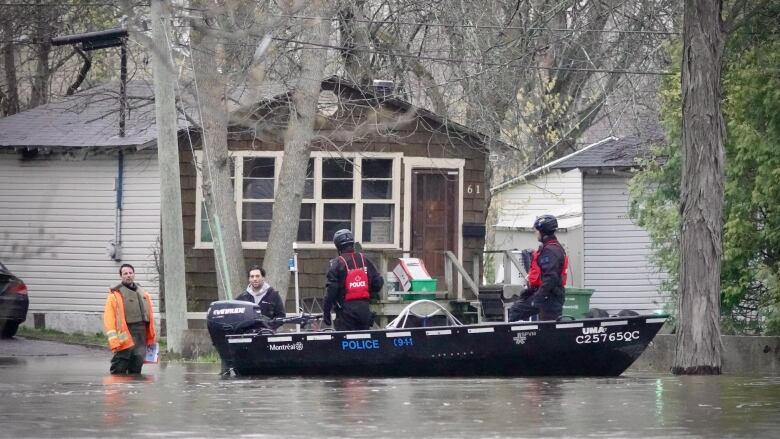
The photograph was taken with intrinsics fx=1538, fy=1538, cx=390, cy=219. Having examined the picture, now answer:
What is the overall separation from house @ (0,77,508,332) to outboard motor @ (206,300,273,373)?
9573 mm

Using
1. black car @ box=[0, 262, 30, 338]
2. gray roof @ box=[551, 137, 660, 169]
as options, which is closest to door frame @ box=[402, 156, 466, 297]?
gray roof @ box=[551, 137, 660, 169]

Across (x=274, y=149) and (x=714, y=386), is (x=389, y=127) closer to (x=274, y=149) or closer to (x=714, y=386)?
(x=274, y=149)

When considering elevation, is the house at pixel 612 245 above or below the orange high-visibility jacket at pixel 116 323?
above

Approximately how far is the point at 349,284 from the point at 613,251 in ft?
48.5

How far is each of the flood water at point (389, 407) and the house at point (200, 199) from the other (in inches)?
407

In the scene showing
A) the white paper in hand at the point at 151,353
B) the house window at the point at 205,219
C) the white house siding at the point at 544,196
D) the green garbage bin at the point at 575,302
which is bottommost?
the white paper in hand at the point at 151,353

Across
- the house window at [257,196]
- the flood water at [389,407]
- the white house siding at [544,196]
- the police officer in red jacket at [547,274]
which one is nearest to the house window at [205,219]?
the house window at [257,196]

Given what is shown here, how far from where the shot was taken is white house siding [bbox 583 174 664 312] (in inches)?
1224

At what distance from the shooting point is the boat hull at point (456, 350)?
1656 centimetres

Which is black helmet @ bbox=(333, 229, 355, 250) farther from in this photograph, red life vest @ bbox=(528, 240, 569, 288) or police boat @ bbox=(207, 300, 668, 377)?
red life vest @ bbox=(528, 240, 569, 288)

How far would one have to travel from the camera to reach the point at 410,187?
2841 cm

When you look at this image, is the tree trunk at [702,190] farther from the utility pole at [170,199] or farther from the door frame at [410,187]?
the door frame at [410,187]

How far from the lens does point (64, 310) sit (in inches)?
1136

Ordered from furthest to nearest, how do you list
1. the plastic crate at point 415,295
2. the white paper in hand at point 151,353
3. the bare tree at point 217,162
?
1. the plastic crate at point 415,295
2. the bare tree at point 217,162
3. the white paper in hand at point 151,353
